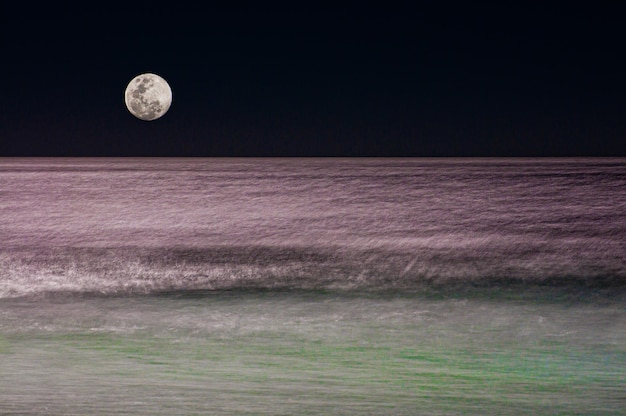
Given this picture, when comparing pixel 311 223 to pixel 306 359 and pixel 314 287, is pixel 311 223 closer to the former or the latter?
pixel 314 287

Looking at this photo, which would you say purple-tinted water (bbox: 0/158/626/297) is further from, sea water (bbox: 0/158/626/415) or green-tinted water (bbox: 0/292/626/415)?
green-tinted water (bbox: 0/292/626/415)

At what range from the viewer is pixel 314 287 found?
30.3 ft

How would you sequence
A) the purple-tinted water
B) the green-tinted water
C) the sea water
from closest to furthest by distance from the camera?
1. the green-tinted water
2. the sea water
3. the purple-tinted water

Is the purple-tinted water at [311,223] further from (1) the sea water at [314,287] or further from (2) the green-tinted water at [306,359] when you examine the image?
(2) the green-tinted water at [306,359]

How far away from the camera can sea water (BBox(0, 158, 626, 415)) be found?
13.0 feet

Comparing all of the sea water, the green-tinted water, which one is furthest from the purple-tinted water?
the green-tinted water

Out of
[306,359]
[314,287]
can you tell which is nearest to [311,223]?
[314,287]

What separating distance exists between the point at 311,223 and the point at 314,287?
184 centimetres

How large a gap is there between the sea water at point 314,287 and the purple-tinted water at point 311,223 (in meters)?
0.03

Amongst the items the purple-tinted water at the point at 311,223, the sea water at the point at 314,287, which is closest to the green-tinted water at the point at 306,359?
the sea water at the point at 314,287

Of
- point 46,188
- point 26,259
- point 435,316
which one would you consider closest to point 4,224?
point 26,259

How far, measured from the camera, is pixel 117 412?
3451 millimetres

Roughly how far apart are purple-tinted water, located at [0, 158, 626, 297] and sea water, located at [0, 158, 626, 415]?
0.03 m

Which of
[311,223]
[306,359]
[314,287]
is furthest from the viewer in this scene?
[311,223]
